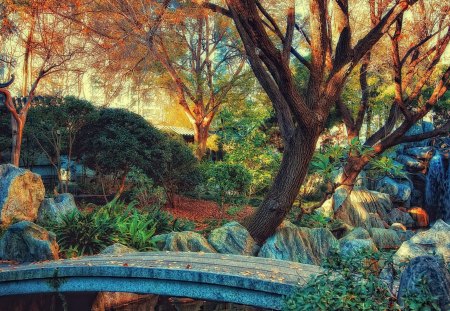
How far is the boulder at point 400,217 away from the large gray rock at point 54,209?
9.68m

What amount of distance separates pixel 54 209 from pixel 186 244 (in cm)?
277

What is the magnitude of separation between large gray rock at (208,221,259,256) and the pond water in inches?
53.7

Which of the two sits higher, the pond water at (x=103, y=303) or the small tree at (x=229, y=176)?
the small tree at (x=229, y=176)

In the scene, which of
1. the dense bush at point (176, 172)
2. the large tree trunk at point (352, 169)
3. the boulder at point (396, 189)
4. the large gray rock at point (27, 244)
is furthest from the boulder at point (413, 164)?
the large gray rock at point (27, 244)

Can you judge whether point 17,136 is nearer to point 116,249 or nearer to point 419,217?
point 116,249

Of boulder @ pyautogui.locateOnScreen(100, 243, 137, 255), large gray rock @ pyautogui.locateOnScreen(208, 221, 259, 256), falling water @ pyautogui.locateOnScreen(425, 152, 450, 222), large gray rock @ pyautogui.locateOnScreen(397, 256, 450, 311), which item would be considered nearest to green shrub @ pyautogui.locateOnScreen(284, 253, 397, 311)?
large gray rock @ pyautogui.locateOnScreen(397, 256, 450, 311)

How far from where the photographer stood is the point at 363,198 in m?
15.4

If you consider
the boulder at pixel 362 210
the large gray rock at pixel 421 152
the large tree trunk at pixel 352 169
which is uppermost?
the large gray rock at pixel 421 152

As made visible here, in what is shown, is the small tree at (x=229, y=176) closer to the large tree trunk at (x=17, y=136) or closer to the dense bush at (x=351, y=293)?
the large tree trunk at (x=17, y=136)

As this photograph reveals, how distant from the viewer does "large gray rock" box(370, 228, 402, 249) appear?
12.4m

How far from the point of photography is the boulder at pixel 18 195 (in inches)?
374

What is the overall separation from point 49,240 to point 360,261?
537cm

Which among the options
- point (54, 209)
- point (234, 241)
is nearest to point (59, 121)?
point (54, 209)

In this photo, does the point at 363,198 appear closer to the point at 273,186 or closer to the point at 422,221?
the point at 422,221
